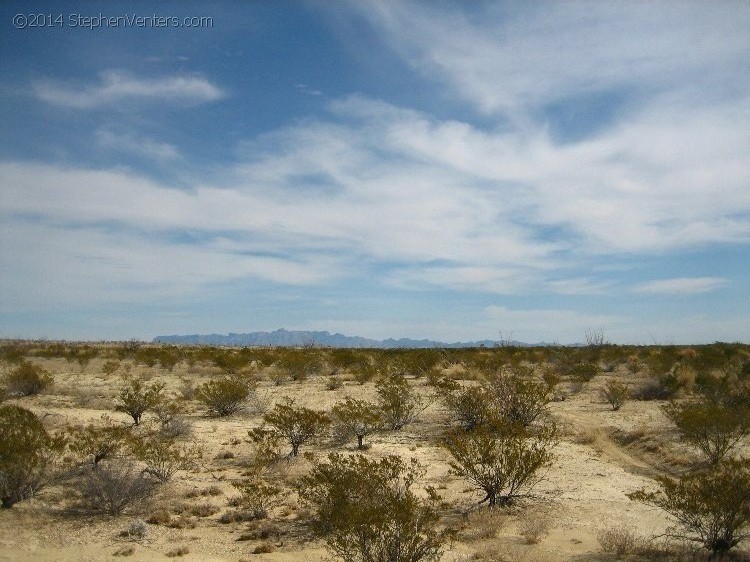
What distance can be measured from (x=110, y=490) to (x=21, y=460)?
170 cm

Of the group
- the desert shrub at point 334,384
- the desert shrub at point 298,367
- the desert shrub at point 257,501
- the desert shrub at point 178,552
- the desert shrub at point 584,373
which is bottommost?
the desert shrub at point 178,552

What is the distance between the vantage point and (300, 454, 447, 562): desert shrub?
7.35m

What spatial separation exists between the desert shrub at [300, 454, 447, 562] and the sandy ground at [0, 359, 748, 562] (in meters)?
0.67

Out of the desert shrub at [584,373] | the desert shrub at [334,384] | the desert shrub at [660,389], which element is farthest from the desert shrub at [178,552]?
the desert shrub at [584,373]

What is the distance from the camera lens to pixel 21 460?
398 inches

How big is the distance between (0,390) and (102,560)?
14.9 metres

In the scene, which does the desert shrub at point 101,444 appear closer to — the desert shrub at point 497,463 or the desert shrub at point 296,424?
the desert shrub at point 296,424

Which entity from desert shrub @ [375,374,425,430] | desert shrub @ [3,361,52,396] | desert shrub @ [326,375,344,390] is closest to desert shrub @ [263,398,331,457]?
desert shrub @ [375,374,425,430]

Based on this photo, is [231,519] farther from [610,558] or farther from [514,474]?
[610,558]

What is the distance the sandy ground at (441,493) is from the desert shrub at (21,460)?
0.28 m

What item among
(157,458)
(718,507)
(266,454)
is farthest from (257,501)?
(718,507)

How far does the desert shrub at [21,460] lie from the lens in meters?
10.0

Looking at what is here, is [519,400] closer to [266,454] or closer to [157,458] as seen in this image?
[266,454]

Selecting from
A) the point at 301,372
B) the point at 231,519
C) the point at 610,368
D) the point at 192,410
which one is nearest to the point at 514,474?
the point at 231,519
